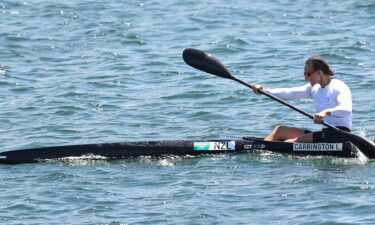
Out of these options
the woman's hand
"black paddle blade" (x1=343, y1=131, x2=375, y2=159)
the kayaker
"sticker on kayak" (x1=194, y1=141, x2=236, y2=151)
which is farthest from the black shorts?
"sticker on kayak" (x1=194, y1=141, x2=236, y2=151)

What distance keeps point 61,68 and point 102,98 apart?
269 centimetres

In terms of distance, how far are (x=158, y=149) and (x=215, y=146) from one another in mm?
713

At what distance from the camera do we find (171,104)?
1683 cm

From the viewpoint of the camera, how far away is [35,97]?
1755 centimetres

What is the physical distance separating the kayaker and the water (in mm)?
303

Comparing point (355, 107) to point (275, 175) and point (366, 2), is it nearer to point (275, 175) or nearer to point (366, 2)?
point (275, 175)

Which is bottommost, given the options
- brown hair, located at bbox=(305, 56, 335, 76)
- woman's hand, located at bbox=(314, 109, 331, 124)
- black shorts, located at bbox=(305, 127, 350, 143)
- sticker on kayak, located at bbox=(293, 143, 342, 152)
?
sticker on kayak, located at bbox=(293, 143, 342, 152)

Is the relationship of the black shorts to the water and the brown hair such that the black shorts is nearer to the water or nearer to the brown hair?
the water

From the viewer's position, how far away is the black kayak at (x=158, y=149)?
499 inches

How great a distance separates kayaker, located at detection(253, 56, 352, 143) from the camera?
40.7 feet

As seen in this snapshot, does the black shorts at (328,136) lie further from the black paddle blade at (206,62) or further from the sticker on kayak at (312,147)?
the black paddle blade at (206,62)

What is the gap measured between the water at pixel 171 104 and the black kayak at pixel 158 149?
0.11 m

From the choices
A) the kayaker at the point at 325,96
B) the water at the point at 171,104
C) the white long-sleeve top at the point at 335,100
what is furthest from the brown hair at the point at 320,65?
the water at the point at 171,104

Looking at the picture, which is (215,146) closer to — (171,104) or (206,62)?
(206,62)
